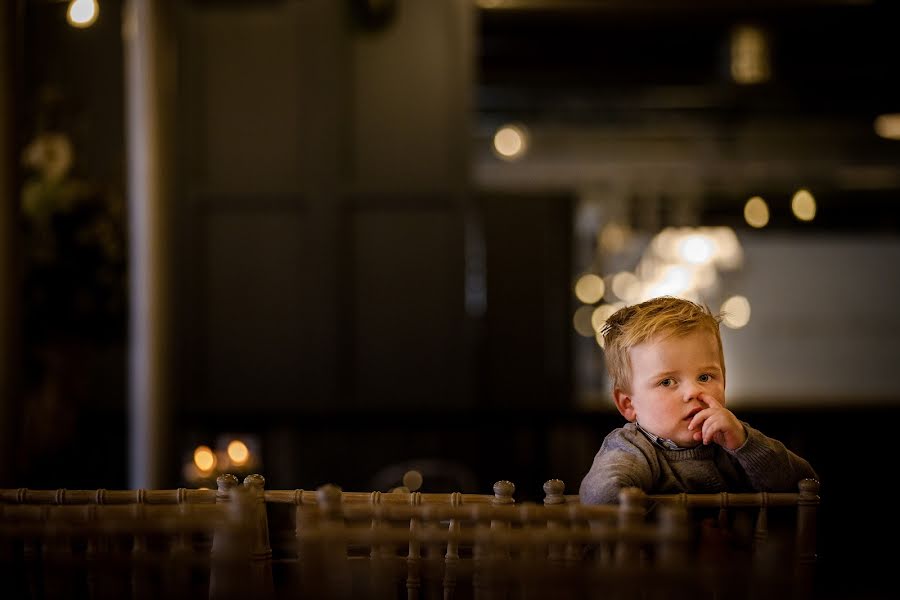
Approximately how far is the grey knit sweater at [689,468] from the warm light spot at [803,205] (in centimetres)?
764

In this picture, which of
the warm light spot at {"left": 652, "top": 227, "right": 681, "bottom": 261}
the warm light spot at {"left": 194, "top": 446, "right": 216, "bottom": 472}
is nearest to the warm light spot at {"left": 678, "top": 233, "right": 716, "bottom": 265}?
the warm light spot at {"left": 652, "top": 227, "right": 681, "bottom": 261}

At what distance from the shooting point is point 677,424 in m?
1.06

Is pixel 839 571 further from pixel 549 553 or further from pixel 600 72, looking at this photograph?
pixel 600 72

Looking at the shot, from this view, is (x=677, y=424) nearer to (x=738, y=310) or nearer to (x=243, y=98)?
(x=243, y=98)

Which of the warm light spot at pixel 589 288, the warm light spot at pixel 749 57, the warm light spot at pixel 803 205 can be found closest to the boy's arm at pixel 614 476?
the warm light spot at pixel 749 57

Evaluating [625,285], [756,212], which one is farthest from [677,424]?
[625,285]

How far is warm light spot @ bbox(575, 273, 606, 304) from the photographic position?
9.12 metres

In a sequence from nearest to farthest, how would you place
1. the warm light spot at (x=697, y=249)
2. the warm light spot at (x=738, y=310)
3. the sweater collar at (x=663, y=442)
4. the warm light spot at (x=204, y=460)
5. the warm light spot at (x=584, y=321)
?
1. the sweater collar at (x=663, y=442)
2. the warm light spot at (x=204, y=460)
3. the warm light spot at (x=697, y=249)
4. the warm light spot at (x=584, y=321)
5. the warm light spot at (x=738, y=310)

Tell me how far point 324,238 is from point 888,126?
240 inches

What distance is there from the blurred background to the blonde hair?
113cm

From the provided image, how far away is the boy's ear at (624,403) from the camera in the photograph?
1.15m

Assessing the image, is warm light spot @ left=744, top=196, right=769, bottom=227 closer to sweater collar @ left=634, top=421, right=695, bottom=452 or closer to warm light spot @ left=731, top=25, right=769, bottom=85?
warm light spot @ left=731, top=25, right=769, bottom=85

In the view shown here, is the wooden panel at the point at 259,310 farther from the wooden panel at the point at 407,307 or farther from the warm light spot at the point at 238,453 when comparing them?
the warm light spot at the point at 238,453

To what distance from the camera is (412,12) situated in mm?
4359
